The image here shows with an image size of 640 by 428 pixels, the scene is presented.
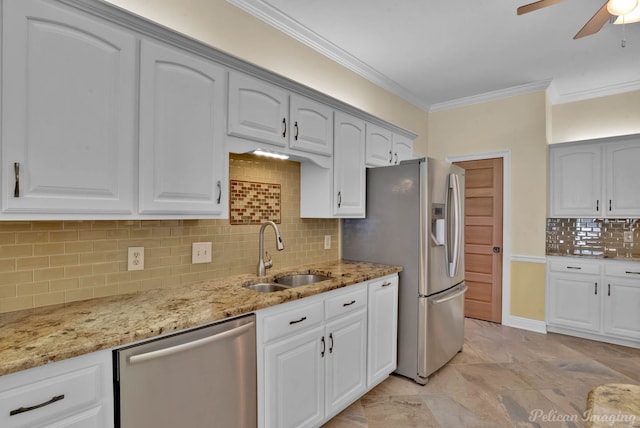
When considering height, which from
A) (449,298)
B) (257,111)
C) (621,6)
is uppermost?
(621,6)

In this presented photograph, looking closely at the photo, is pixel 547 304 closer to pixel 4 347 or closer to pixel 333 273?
pixel 333 273

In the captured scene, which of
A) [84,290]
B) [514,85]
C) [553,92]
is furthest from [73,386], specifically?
[553,92]

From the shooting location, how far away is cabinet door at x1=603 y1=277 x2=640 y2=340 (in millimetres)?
3436

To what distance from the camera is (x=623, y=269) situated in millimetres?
3475

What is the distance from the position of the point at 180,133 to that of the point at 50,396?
1.15 metres

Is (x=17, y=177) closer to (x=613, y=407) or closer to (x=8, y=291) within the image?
(x=8, y=291)

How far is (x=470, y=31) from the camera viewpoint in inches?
Result: 112

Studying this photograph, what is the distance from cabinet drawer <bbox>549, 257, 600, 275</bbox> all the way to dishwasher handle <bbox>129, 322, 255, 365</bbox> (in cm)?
373

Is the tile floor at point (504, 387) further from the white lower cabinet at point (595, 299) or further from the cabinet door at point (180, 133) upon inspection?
the cabinet door at point (180, 133)

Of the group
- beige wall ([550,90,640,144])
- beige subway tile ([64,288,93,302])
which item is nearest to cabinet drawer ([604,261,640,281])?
beige wall ([550,90,640,144])

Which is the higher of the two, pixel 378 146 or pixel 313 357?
pixel 378 146

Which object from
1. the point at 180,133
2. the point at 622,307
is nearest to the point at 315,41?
the point at 180,133

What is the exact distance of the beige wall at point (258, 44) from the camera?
6.67 feet

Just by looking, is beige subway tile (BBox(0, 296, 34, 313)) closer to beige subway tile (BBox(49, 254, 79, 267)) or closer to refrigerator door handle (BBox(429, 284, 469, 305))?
beige subway tile (BBox(49, 254, 79, 267))
